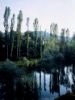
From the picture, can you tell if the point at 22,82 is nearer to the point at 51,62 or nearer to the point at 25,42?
the point at 51,62

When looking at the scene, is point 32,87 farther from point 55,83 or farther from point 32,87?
point 55,83

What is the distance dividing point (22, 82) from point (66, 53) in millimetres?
10326

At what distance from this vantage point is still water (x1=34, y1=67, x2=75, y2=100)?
93.4 ft

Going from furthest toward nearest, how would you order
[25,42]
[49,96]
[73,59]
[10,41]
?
[25,42] → [10,41] → [73,59] → [49,96]

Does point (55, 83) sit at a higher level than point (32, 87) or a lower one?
lower

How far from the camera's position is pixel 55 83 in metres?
34.1

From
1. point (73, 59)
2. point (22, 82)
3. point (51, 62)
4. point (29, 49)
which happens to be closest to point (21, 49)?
point (29, 49)

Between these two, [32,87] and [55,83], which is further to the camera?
[55,83]

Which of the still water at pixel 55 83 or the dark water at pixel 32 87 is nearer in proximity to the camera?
the dark water at pixel 32 87

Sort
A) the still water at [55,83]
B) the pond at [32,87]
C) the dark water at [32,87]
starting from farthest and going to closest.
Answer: the still water at [55,83]
the pond at [32,87]
the dark water at [32,87]

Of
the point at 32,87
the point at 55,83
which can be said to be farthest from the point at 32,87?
the point at 55,83

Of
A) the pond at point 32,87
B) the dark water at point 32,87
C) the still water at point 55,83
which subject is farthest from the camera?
Result: the still water at point 55,83

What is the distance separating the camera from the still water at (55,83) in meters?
28.5

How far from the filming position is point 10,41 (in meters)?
63.0
